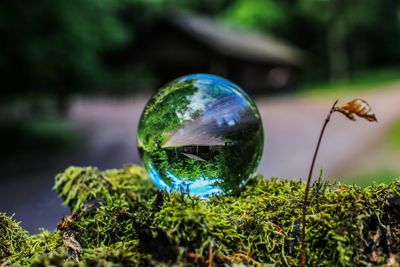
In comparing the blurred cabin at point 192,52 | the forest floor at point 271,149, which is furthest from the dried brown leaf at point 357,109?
the blurred cabin at point 192,52

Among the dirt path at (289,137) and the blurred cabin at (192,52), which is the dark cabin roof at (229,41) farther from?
the dirt path at (289,137)

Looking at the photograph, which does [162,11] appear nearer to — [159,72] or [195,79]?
[159,72]

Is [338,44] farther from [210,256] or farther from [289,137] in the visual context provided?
[210,256]

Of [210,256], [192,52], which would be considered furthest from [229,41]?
[210,256]

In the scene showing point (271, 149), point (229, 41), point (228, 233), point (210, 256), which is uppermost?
point (229, 41)

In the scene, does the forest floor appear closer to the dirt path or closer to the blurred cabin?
the dirt path

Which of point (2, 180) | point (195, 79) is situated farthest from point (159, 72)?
point (195, 79)

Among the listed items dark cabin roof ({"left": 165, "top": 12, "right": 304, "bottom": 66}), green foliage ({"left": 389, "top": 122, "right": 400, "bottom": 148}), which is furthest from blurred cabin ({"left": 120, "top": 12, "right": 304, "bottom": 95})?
green foliage ({"left": 389, "top": 122, "right": 400, "bottom": 148})
